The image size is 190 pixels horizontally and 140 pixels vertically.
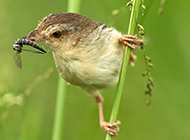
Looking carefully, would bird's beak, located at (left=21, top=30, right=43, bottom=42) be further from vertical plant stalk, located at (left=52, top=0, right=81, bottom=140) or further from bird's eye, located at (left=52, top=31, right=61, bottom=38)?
vertical plant stalk, located at (left=52, top=0, right=81, bottom=140)

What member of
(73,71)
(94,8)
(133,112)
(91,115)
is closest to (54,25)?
(73,71)

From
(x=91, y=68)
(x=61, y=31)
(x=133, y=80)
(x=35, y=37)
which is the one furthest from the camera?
(x=133, y=80)

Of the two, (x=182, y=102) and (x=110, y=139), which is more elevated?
(x=182, y=102)

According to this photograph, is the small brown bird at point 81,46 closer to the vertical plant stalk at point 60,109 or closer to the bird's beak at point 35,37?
the bird's beak at point 35,37

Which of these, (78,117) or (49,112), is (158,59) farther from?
(49,112)

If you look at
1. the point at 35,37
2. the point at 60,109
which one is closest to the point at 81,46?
the point at 35,37

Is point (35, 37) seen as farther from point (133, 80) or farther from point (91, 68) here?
point (133, 80)
